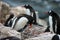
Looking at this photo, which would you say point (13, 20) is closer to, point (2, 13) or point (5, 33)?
point (5, 33)

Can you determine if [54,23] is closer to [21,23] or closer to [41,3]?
[21,23]

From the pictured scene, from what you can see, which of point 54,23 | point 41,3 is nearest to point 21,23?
point 54,23

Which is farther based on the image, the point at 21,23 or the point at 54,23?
the point at 54,23

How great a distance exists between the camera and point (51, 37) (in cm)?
840

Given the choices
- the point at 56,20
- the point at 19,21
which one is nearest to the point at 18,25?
the point at 19,21

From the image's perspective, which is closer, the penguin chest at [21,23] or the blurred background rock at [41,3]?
the penguin chest at [21,23]

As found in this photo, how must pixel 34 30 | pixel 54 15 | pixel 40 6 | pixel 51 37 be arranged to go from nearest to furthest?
pixel 51 37
pixel 34 30
pixel 54 15
pixel 40 6

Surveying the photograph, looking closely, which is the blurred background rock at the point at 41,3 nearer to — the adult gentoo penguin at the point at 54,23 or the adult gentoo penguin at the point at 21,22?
the adult gentoo penguin at the point at 54,23

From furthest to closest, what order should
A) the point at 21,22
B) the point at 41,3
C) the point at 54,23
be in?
the point at 41,3
the point at 54,23
the point at 21,22

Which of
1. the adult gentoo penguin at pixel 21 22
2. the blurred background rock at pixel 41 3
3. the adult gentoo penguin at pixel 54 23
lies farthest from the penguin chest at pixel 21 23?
the blurred background rock at pixel 41 3

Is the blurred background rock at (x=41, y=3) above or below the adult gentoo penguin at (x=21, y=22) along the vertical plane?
above

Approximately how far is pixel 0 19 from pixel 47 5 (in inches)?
407

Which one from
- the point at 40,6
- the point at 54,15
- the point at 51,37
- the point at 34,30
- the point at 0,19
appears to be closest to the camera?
the point at 51,37

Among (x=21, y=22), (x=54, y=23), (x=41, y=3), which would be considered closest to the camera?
(x=21, y=22)
